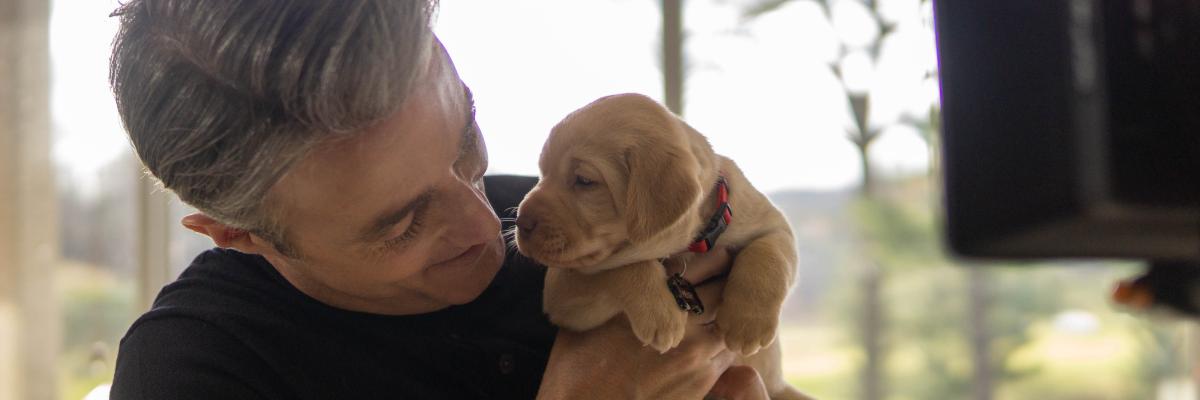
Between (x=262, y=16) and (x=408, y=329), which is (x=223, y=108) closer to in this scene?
(x=262, y=16)

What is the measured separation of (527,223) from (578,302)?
0.14 m

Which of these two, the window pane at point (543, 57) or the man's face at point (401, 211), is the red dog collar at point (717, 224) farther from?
the window pane at point (543, 57)

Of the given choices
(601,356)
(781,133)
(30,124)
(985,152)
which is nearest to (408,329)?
(601,356)

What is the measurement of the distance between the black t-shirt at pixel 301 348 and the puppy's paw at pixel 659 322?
0.19 m

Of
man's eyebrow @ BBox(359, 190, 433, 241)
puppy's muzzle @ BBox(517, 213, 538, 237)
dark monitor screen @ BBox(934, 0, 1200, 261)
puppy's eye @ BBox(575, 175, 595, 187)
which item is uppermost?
dark monitor screen @ BBox(934, 0, 1200, 261)

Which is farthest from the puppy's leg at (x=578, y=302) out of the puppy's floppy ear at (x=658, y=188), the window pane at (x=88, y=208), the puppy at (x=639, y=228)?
the window pane at (x=88, y=208)

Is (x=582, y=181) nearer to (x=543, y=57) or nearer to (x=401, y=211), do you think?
(x=401, y=211)

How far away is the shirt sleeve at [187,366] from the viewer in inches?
48.4

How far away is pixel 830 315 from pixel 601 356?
220 cm

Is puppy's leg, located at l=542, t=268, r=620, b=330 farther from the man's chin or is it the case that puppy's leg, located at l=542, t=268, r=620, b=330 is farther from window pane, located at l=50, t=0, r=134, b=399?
window pane, located at l=50, t=0, r=134, b=399

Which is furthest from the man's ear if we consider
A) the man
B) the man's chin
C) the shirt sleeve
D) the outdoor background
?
the outdoor background

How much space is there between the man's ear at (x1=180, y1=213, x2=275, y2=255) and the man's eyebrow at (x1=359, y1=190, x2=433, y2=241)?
15 cm

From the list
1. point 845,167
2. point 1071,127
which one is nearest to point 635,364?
point 1071,127

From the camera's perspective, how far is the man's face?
1.16m
